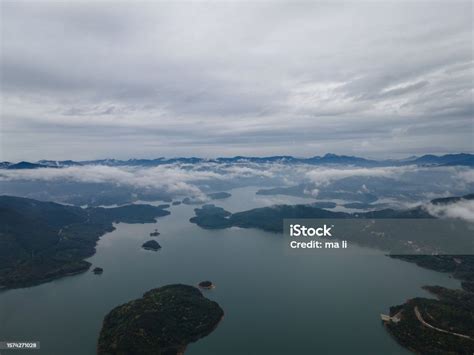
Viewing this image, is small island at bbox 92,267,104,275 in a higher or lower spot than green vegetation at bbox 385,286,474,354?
lower

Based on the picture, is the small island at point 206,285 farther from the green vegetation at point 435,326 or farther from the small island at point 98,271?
the green vegetation at point 435,326

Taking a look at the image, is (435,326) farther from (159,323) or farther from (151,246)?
(151,246)

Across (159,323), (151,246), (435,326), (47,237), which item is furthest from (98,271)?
(435,326)

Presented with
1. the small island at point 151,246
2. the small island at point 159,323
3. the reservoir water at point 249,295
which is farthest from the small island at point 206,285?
the small island at point 151,246

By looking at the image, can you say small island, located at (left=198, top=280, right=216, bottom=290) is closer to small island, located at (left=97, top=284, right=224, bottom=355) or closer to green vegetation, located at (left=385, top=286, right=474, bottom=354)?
small island, located at (left=97, top=284, right=224, bottom=355)

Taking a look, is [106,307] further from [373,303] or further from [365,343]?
[373,303]

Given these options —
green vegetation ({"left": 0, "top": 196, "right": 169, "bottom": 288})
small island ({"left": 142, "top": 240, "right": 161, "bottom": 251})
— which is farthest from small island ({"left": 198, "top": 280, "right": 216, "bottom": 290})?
small island ({"left": 142, "top": 240, "right": 161, "bottom": 251})

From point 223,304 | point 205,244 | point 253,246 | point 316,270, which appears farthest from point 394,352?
point 205,244
